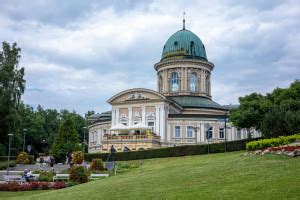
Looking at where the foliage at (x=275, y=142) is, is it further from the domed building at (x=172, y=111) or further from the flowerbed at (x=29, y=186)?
the domed building at (x=172, y=111)

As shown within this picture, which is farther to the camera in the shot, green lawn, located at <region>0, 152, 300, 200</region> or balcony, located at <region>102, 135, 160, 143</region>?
balcony, located at <region>102, 135, 160, 143</region>

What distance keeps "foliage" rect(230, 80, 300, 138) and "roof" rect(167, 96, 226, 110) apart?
26259 mm

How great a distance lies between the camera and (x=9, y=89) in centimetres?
6450

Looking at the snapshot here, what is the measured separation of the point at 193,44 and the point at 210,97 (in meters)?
10.2

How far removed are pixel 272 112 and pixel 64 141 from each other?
1190 inches

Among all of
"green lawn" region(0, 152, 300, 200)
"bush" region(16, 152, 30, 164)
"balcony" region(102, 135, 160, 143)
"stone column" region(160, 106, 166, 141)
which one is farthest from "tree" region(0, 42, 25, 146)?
"green lawn" region(0, 152, 300, 200)

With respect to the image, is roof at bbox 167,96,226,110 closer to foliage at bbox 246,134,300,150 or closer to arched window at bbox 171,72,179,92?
arched window at bbox 171,72,179,92

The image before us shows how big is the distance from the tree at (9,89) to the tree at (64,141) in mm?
5855

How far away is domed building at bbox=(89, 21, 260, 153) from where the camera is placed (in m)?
70.4

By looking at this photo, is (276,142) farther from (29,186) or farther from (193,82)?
(193,82)

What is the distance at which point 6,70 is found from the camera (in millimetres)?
65688

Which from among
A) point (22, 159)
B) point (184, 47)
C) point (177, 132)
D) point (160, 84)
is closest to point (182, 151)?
point (22, 159)

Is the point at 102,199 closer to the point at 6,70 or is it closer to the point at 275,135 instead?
the point at 275,135

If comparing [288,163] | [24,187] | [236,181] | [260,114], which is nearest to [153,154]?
[260,114]
